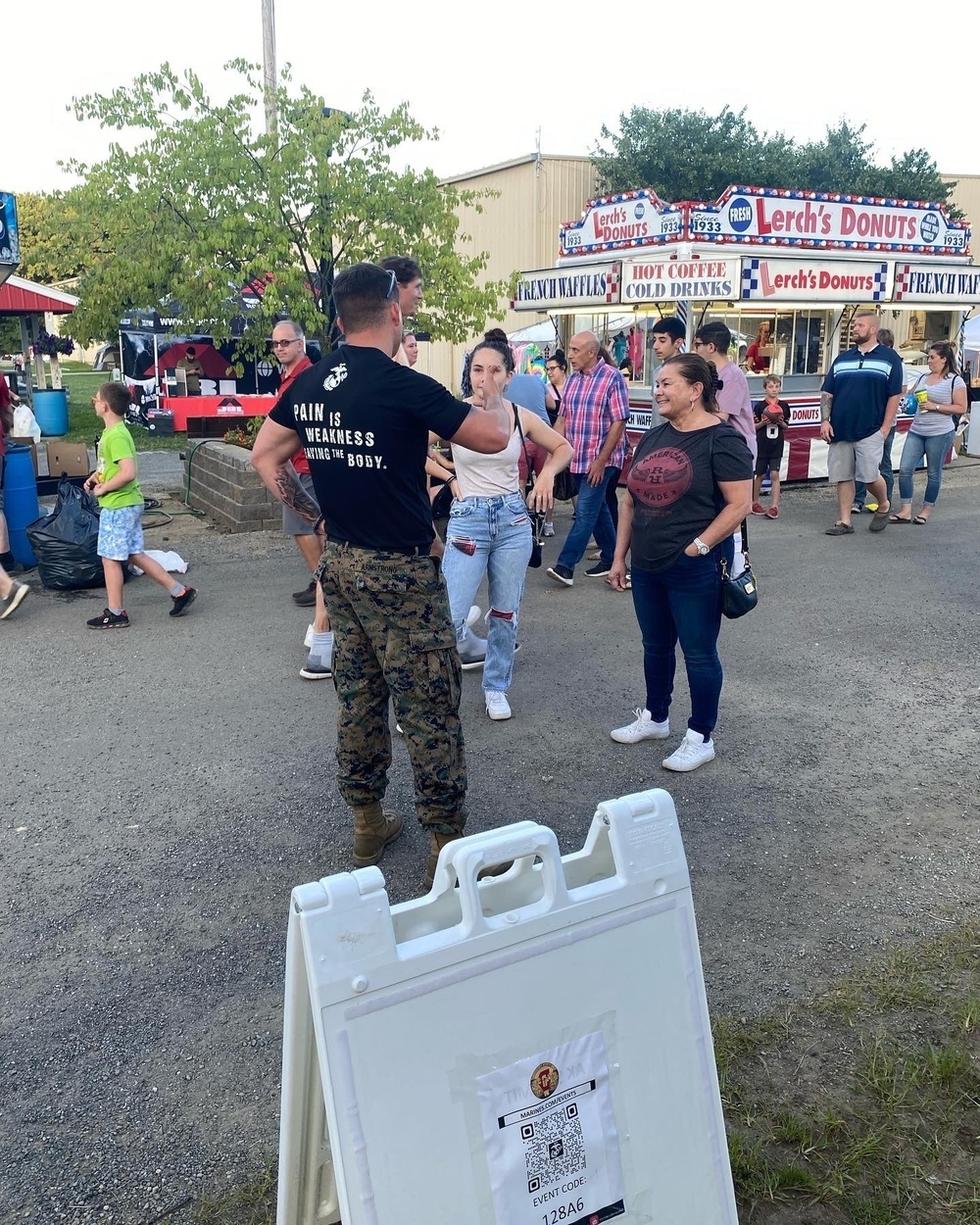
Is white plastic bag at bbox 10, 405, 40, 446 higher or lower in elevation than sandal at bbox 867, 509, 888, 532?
higher

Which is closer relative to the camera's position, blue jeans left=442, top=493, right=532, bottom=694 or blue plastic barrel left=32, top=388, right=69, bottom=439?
blue jeans left=442, top=493, right=532, bottom=694

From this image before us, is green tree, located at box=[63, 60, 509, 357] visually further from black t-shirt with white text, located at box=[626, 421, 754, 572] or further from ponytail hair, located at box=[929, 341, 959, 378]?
black t-shirt with white text, located at box=[626, 421, 754, 572]

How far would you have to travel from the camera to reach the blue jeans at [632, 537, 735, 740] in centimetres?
423

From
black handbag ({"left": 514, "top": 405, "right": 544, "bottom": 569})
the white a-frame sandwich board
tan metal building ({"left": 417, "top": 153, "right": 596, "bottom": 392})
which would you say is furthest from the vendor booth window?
tan metal building ({"left": 417, "top": 153, "right": 596, "bottom": 392})

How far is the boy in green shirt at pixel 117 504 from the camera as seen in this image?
247 inches

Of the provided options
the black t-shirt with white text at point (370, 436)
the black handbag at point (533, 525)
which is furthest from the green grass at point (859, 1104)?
the black handbag at point (533, 525)

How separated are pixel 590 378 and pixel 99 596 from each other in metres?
3.87

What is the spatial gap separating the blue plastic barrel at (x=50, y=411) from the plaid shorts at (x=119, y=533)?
1355 cm

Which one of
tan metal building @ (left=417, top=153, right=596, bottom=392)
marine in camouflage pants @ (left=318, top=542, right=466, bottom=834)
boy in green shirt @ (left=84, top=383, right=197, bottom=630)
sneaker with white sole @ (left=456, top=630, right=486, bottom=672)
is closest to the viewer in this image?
marine in camouflage pants @ (left=318, top=542, right=466, bottom=834)

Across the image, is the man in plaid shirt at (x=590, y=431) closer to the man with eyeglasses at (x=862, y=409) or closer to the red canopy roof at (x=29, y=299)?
the man with eyeglasses at (x=862, y=409)

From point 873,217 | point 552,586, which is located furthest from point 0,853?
point 873,217

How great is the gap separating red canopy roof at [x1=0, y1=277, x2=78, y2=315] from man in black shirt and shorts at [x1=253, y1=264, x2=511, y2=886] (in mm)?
17307

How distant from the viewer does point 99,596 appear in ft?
23.8

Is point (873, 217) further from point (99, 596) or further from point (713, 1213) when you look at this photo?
point (713, 1213)
